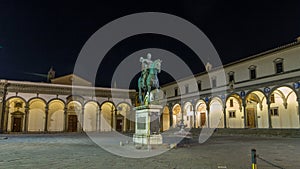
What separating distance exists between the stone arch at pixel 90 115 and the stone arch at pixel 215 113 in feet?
52.9

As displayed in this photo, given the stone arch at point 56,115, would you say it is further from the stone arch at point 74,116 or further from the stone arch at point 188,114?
the stone arch at point 188,114

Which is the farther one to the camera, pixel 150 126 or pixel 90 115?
pixel 90 115

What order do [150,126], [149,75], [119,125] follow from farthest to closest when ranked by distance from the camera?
[119,125] → [149,75] → [150,126]

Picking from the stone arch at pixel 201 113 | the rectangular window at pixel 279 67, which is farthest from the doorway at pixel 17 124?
the rectangular window at pixel 279 67

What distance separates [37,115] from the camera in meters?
29.0

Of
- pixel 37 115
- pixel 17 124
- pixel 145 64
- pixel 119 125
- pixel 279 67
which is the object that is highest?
pixel 279 67

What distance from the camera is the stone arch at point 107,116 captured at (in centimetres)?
3291

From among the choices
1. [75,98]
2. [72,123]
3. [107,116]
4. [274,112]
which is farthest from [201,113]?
[72,123]

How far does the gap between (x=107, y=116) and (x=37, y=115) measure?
31.0 ft

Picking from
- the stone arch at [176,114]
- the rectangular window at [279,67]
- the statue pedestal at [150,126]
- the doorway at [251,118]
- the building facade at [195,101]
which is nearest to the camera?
the statue pedestal at [150,126]

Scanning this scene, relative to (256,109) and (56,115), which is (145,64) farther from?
(56,115)

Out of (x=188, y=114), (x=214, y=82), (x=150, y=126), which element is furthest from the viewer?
(x=188, y=114)

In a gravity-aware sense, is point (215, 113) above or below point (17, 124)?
above

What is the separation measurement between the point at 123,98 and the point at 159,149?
24.7m
